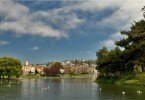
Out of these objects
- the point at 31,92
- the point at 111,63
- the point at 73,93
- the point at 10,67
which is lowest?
the point at 73,93

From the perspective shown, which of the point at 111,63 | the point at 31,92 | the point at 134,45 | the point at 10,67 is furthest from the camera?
the point at 10,67

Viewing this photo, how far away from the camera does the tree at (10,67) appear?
138250mm

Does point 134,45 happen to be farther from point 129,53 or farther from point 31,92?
point 31,92

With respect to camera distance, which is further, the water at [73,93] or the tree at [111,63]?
the tree at [111,63]

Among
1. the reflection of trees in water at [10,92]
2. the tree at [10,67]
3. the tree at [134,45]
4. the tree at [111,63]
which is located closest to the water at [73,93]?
the reflection of trees in water at [10,92]

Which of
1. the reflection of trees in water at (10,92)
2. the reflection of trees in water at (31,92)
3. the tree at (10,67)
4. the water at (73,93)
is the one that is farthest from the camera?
the tree at (10,67)

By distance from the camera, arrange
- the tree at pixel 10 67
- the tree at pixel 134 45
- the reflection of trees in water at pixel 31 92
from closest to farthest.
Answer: the reflection of trees in water at pixel 31 92 < the tree at pixel 134 45 < the tree at pixel 10 67

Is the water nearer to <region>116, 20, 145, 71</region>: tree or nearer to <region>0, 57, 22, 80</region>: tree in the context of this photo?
<region>116, 20, 145, 71</region>: tree

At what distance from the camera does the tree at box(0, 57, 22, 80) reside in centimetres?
13825

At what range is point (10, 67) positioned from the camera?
139m

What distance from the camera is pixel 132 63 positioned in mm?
83312

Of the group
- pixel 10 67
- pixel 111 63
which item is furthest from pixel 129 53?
pixel 10 67

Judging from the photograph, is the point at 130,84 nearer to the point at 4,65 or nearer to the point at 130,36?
the point at 130,36

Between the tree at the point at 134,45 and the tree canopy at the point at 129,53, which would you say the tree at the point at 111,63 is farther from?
the tree at the point at 134,45
